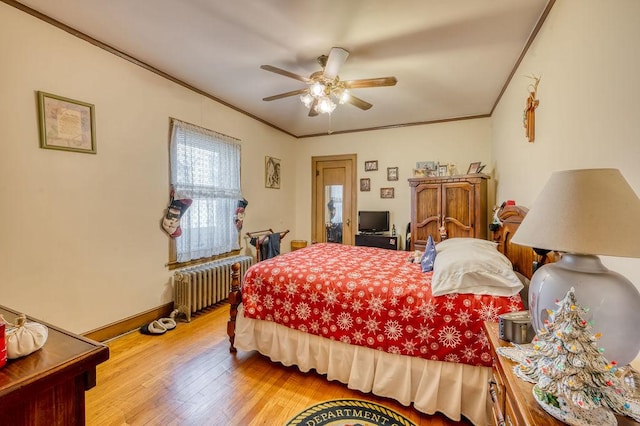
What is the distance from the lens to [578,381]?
652mm

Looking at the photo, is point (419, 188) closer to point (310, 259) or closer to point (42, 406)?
point (310, 259)

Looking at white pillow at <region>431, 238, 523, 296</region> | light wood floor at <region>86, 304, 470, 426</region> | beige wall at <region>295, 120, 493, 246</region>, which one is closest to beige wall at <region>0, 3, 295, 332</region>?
light wood floor at <region>86, 304, 470, 426</region>

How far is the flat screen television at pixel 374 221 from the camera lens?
4652 millimetres

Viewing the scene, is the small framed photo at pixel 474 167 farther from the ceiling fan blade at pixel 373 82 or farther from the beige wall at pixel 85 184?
the beige wall at pixel 85 184

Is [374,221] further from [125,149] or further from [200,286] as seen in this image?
[125,149]

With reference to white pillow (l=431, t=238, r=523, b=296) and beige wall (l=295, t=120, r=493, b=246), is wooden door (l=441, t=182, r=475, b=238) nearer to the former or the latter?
beige wall (l=295, t=120, r=493, b=246)

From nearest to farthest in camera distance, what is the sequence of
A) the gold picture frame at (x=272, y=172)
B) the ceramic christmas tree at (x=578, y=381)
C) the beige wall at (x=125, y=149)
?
the ceramic christmas tree at (x=578, y=381), the beige wall at (x=125, y=149), the gold picture frame at (x=272, y=172)

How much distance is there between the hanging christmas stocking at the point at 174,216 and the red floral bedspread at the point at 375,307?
1320 millimetres

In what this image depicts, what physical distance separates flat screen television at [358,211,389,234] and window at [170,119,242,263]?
82.8 inches

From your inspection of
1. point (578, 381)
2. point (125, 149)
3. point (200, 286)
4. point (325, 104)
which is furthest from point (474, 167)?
point (125, 149)

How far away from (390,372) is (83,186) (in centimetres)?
284

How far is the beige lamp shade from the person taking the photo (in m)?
0.74

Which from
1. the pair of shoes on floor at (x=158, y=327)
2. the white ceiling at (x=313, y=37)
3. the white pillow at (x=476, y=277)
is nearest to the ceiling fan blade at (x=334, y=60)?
the white ceiling at (x=313, y=37)

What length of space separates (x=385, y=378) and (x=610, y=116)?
6.03 feet
